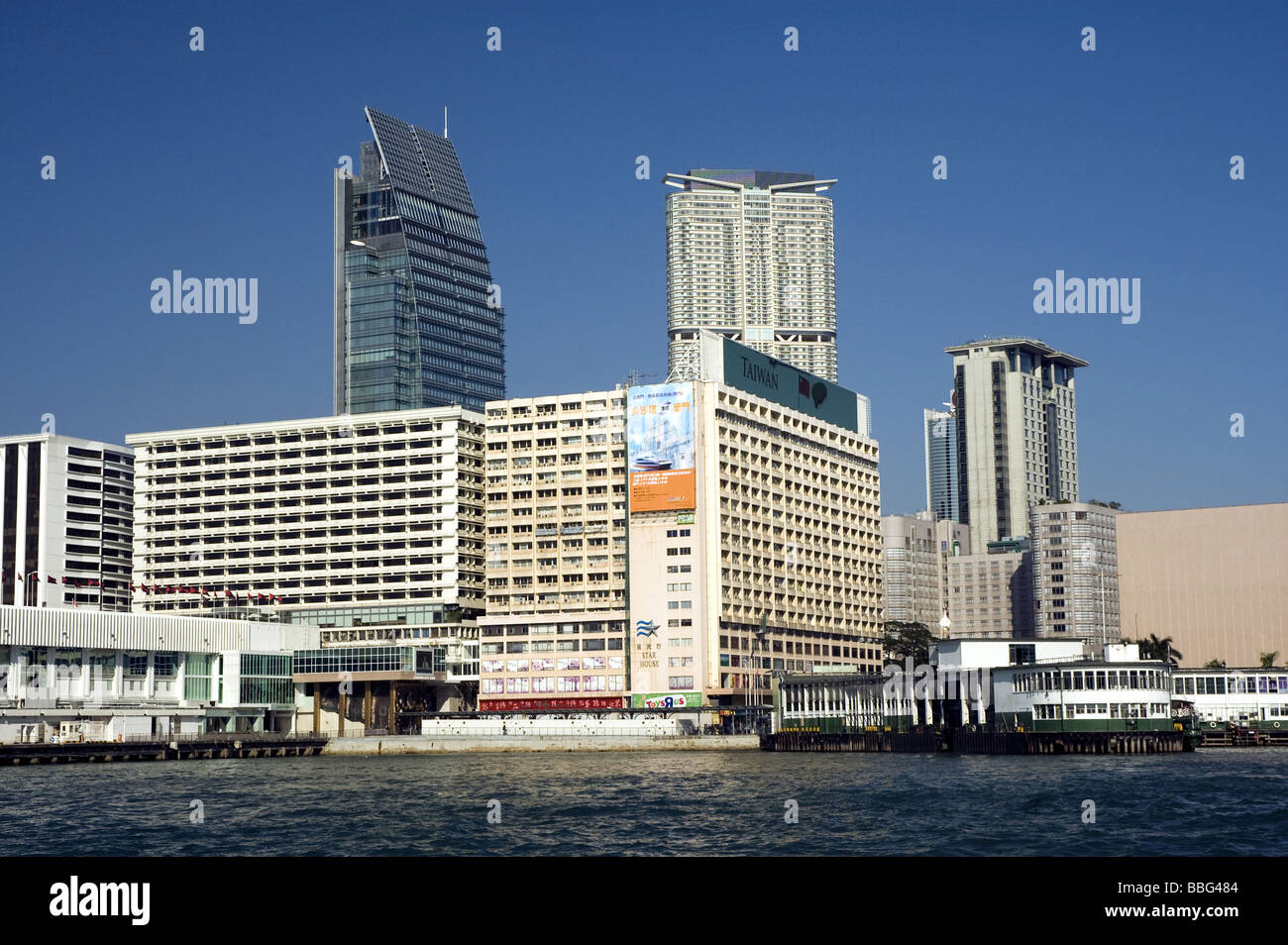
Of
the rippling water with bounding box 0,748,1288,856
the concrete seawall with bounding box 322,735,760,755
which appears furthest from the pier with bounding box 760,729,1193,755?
the concrete seawall with bounding box 322,735,760,755

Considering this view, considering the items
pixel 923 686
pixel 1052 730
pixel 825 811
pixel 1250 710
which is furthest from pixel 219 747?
pixel 1250 710

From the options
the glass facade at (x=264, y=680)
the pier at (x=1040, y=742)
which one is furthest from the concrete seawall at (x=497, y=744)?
the pier at (x=1040, y=742)

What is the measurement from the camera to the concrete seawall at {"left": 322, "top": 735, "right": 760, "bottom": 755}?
178 metres

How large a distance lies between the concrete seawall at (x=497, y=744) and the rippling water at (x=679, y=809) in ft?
177

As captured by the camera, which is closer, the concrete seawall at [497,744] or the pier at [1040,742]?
the pier at [1040,742]

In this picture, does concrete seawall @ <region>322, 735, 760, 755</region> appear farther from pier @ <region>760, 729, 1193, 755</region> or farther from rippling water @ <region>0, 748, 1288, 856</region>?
rippling water @ <region>0, 748, 1288, 856</region>

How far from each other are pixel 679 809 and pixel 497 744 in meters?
116

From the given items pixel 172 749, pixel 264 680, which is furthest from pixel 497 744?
pixel 172 749

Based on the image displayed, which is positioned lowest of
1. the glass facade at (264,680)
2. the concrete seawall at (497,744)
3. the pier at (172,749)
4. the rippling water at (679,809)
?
the concrete seawall at (497,744)

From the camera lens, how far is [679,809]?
A: 7069 centimetres

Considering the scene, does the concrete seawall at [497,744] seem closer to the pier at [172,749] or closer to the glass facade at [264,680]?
the pier at [172,749]

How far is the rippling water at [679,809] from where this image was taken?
174ft

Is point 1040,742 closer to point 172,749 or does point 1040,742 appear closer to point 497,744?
point 497,744
